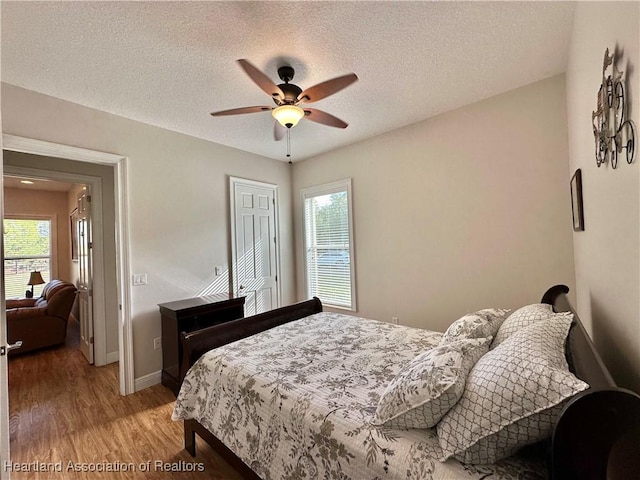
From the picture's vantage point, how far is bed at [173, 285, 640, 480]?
0.67m

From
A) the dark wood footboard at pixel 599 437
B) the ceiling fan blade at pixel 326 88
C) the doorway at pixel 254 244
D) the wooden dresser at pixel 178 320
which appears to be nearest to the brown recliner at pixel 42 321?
the wooden dresser at pixel 178 320

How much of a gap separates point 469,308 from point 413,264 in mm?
726

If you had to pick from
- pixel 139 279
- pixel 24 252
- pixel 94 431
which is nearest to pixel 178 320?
pixel 139 279

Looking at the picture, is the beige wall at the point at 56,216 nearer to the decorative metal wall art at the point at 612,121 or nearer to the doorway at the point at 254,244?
the doorway at the point at 254,244

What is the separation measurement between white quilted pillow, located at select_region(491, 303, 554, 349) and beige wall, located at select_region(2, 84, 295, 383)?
3.08m

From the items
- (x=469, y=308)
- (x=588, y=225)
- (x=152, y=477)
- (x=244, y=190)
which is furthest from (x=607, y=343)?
(x=244, y=190)

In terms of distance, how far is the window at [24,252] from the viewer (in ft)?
18.0

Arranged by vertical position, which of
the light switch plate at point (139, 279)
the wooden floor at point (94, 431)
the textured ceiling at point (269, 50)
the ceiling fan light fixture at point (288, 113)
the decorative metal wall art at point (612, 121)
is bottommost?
the wooden floor at point (94, 431)

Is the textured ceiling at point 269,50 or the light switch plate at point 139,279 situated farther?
the light switch plate at point 139,279

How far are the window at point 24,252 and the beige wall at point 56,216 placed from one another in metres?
0.11

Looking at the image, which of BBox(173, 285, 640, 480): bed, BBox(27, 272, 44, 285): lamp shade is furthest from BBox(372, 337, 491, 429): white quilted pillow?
BBox(27, 272, 44, 285): lamp shade

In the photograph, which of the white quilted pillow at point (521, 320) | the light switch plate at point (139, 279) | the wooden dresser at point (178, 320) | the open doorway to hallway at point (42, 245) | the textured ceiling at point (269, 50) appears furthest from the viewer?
the open doorway to hallway at point (42, 245)

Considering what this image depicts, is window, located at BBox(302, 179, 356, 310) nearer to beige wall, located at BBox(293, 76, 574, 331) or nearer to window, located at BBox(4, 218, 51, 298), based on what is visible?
beige wall, located at BBox(293, 76, 574, 331)

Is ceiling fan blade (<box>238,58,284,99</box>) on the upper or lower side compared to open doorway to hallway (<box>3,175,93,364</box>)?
upper
